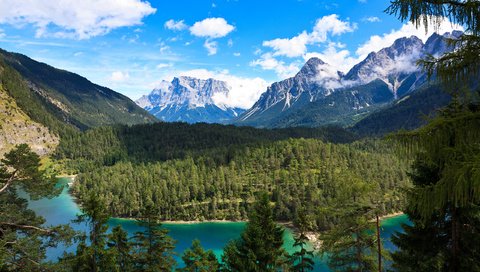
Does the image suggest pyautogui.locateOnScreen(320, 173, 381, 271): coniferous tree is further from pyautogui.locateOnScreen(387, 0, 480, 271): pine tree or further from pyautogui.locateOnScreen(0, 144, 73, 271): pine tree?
pyautogui.locateOnScreen(0, 144, 73, 271): pine tree

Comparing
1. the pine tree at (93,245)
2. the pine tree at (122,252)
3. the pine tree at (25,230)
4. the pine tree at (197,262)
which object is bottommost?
the pine tree at (197,262)

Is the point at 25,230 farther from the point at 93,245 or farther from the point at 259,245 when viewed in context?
the point at 259,245

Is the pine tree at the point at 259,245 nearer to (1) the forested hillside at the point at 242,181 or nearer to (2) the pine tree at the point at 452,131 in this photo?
(2) the pine tree at the point at 452,131

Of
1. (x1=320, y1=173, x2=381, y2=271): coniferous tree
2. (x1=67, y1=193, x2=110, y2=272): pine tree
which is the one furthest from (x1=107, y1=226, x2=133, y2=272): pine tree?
(x1=320, y1=173, x2=381, y2=271): coniferous tree

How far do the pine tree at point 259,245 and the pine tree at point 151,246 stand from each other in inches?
286

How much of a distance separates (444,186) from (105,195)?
505 feet

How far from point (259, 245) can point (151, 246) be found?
38.2 feet

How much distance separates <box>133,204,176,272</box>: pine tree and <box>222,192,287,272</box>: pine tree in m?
7.25

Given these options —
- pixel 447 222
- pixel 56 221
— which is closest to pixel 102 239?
pixel 447 222

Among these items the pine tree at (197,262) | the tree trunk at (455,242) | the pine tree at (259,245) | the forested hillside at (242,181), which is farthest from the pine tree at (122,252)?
the forested hillside at (242,181)

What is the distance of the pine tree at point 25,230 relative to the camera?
55.7 ft

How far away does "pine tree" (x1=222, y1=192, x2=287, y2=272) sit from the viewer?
104 ft

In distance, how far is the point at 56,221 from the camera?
373ft

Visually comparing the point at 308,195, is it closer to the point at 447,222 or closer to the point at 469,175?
the point at 447,222
